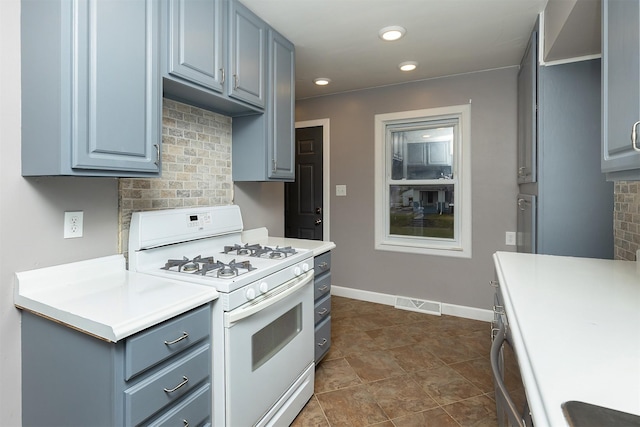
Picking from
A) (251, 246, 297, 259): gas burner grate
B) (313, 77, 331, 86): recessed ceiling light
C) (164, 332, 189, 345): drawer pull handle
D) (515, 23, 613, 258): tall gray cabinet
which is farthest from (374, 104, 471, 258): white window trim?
(164, 332, 189, 345): drawer pull handle

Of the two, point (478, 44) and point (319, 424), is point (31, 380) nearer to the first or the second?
point (319, 424)

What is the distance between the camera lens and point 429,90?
133 inches

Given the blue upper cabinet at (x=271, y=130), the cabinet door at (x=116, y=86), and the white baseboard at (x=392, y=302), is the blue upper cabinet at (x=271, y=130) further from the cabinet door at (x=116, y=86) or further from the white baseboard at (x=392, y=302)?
the white baseboard at (x=392, y=302)

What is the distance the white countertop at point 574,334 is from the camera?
0.61 metres

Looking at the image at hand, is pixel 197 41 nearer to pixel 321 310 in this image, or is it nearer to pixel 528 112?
pixel 321 310

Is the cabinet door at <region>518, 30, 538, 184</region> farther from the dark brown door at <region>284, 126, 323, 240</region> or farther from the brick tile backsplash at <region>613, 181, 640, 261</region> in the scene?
the dark brown door at <region>284, 126, 323, 240</region>

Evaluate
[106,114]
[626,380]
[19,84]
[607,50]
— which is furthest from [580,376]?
[19,84]

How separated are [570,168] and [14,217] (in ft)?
9.40

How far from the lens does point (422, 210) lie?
3576mm

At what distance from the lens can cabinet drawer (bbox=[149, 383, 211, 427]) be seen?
1150mm

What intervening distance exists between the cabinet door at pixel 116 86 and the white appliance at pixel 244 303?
412mm

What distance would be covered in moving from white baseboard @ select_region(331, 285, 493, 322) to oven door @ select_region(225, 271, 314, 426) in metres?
1.78

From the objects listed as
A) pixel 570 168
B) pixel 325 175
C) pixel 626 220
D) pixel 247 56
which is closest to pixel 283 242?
pixel 247 56

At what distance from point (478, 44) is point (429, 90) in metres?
0.82
